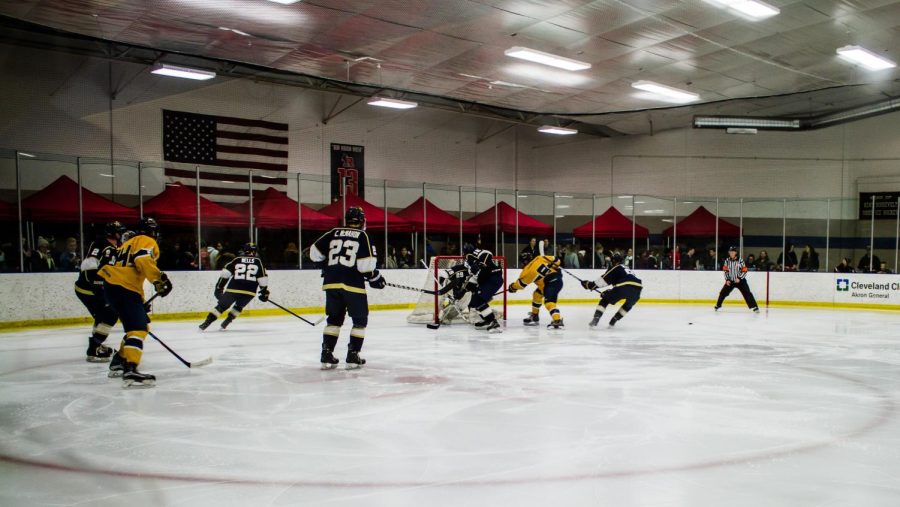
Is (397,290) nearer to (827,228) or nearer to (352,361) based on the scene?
(352,361)

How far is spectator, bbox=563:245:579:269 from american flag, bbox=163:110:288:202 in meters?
5.95

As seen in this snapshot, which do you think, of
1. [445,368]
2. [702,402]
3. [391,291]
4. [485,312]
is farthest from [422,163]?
[702,402]

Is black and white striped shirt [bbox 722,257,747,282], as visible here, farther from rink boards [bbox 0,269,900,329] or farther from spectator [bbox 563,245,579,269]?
spectator [bbox 563,245,579,269]

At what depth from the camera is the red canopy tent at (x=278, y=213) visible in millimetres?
10781

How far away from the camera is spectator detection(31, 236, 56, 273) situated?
8.76 m

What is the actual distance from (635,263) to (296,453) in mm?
12053

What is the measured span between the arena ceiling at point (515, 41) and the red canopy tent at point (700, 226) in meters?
2.54

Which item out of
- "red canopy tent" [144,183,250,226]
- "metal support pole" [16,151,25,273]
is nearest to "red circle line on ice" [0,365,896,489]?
"metal support pole" [16,151,25,273]

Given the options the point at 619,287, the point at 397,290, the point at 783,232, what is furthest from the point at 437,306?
the point at 783,232

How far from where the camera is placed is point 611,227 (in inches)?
555

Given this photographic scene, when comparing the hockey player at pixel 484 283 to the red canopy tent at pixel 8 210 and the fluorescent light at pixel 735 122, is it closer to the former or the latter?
the red canopy tent at pixel 8 210

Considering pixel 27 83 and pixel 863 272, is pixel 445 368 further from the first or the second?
pixel 863 272

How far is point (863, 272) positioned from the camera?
504 inches

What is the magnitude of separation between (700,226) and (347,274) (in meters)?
11.2
